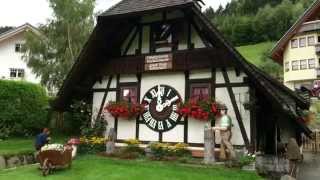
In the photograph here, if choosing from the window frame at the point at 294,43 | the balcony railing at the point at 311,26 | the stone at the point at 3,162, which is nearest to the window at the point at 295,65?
the window frame at the point at 294,43

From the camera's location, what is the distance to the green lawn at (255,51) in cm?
6367

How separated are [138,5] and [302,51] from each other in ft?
110

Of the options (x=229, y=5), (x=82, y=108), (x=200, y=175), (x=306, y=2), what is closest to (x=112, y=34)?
(x=82, y=108)

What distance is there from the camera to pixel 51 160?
12141mm

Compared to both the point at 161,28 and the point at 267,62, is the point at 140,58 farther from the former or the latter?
the point at 267,62

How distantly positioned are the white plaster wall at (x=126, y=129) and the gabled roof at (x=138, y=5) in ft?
13.4

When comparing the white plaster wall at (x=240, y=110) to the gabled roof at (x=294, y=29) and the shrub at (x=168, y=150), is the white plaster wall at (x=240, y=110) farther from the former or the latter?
the gabled roof at (x=294, y=29)

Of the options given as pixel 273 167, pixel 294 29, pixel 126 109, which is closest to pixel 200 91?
pixel 126 109

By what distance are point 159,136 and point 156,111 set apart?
922mm

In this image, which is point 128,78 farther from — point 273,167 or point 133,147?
point 273,167

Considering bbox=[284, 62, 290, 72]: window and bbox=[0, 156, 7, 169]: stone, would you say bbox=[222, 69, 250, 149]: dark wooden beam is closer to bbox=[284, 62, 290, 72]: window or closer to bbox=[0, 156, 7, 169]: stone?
bbox=[0, 156, 7, 169]: stone

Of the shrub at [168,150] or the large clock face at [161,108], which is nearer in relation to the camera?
the shrub at [168,150]

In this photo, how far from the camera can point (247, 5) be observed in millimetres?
89562

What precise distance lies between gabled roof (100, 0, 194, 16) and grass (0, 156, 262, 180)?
5.15 m
